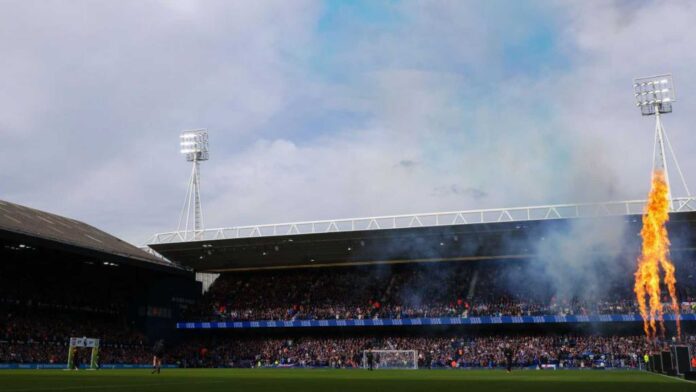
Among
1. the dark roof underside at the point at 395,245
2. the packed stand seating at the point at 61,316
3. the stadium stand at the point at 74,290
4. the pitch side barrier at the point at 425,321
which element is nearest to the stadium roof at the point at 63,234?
the stadium stand at the point at 74,290

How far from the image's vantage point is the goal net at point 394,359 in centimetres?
5369

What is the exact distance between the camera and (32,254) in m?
53.7

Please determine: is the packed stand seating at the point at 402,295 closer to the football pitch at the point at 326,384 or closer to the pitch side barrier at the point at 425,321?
the pitch side barrier at the point at 425,321

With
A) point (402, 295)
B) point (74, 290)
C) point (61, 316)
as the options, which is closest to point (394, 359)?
point (402, 295)

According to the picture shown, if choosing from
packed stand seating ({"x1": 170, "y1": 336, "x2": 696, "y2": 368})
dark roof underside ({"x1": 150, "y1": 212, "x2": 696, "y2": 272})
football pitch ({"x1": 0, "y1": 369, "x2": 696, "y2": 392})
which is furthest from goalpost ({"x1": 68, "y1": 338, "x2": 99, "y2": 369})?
packed stand seating ({"x1": 170, "y1": 336, "x2": 696, "y2": 368})

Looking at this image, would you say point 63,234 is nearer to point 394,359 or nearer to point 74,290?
point 74,290

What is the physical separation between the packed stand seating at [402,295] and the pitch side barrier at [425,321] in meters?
0.54

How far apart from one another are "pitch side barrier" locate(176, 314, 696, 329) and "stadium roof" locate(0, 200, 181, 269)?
7.49 metres

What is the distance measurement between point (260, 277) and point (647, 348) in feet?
124

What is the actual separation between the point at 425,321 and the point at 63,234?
30.3m

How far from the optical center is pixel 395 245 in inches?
2339

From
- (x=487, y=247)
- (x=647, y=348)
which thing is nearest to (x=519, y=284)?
(x=487, y=247)

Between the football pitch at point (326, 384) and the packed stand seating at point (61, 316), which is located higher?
the packed stand seating at point (61, 316)

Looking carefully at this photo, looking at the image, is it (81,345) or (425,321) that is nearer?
(81,345)
